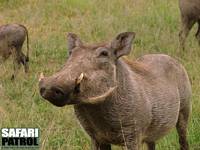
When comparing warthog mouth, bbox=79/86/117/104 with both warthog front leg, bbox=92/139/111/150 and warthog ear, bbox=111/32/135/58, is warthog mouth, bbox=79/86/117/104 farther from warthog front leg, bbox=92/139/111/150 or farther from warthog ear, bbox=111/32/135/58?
warthog front leg, bbox=92/139/111/150

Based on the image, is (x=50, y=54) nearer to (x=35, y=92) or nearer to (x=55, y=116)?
(x=35, y=92)

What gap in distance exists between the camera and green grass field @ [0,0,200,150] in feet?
16.3

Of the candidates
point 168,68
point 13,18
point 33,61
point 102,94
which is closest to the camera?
point 102,94

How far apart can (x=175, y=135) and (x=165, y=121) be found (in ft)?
3.46

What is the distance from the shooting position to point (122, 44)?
3604mm

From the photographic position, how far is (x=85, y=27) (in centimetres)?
973

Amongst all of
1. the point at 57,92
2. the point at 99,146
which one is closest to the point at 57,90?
the point at 57,92

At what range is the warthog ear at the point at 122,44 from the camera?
11.7 ft

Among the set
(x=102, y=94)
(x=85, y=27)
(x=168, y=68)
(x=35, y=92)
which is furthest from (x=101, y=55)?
(x=85, y=27)

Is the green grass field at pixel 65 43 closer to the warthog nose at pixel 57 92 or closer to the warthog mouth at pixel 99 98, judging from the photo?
the warthog mouth at pixel 99 98

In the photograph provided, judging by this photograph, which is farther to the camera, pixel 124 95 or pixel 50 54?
pixel 50 54

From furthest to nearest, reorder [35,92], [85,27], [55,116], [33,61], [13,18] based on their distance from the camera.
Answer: [13,18], [85,27], [33,61], [35,92], [55,116]

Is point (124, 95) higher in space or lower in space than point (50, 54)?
lower

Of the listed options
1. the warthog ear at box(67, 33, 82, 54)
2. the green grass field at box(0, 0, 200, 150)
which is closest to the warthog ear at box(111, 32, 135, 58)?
the warthog ear at box(67, 33, 82, 54)
